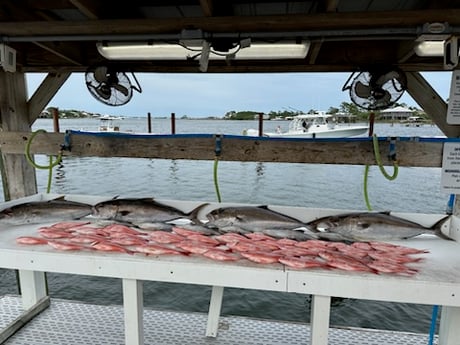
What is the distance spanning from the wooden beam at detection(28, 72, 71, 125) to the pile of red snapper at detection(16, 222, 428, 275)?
183cm

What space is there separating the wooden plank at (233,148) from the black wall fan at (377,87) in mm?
679

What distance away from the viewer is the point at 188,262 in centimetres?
139

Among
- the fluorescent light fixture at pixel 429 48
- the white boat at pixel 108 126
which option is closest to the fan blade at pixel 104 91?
the fluorescent light fixture at pixel 429 48

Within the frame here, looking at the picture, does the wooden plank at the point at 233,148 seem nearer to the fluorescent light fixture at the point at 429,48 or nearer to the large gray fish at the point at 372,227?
the large gray fish at the point at 372,227

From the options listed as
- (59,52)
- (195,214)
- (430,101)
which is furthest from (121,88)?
(430,101)

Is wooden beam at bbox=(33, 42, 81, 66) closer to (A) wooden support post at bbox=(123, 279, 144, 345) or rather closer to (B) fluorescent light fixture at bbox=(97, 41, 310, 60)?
(B) fluorescent light fixture at bbox=(97, 41, 310, 60)

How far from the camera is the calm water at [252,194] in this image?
14.0ft

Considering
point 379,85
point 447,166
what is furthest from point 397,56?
point 447,166

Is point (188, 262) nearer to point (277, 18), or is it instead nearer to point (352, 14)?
point (277, 18)

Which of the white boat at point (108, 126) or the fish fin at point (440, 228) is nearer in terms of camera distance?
the fish fin at point (440, 228)

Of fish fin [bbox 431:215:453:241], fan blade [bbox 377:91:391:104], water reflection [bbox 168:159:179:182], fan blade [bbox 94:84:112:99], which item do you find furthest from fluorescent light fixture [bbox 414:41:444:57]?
water reflection [bbox 168:159:179:182]

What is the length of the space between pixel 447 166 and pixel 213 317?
201cm

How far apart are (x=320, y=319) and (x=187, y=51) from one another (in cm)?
192

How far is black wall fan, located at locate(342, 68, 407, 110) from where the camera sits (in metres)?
2.63
